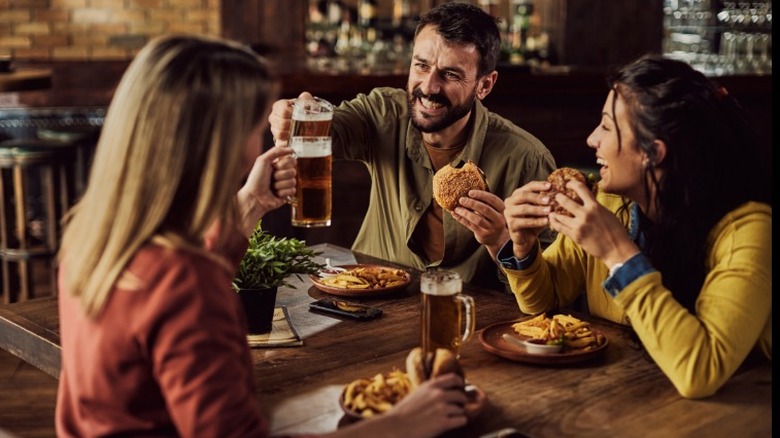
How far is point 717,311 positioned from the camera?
6.06 ft

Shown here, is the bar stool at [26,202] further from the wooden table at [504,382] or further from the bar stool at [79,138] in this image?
the wooden table at [504,382]

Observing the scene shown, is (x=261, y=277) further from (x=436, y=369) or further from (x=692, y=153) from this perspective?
(x=692, y=153)

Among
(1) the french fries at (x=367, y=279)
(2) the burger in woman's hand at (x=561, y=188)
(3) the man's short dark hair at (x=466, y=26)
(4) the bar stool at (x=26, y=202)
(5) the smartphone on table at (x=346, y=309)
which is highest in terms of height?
(3) the man's short dark hair at (x=466, y=26)

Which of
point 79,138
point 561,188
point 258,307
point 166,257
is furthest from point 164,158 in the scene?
point 79,138

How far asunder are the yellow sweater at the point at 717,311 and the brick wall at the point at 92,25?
5970 millimetres

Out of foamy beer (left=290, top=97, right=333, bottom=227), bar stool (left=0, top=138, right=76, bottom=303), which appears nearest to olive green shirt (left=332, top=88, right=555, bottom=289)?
foamy beer (left=290, top=97, right=333, bottom=227)

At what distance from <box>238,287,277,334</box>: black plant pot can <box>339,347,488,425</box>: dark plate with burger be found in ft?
1.48

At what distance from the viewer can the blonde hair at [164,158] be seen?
1314 millimetres

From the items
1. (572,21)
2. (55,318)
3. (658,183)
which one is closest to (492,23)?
(658,183)

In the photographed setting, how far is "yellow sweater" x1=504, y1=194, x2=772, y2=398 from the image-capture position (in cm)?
179

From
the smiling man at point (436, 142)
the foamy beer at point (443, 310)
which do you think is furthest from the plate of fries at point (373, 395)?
the smiling man at point (436, 142)

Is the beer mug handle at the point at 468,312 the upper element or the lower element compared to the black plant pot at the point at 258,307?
upper

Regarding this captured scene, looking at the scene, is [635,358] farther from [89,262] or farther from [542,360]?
[89,262]

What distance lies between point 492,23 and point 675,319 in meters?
1.45
